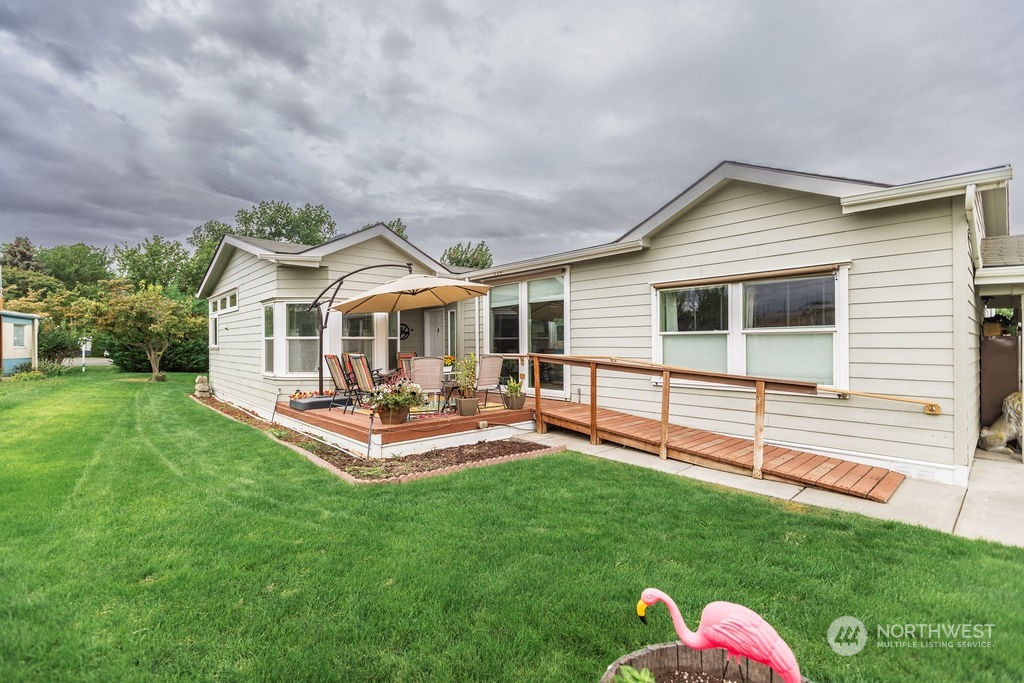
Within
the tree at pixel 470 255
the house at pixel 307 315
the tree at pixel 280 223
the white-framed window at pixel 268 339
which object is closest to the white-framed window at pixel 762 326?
the house at pixel 307 315

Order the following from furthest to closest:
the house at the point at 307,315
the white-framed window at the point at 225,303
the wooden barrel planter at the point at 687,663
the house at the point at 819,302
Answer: the white-framed window at the point at 225,303
the house at the point at 307,315
the house at the point at 819,302
the wooden barrel planter at the point at 687,663

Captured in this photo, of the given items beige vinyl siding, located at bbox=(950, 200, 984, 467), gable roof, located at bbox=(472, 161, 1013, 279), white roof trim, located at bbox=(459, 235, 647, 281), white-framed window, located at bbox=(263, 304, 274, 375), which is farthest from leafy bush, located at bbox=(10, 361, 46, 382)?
beige vinyl siding, located at bbox=(950, 200, 984, 467)

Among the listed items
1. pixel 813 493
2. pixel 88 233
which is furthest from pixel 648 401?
pixel 88 233

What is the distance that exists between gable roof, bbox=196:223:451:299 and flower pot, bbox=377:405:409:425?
435 centimetres

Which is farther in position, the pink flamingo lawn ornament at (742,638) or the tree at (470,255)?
the tree at (470,255)

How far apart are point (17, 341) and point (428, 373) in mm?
22651

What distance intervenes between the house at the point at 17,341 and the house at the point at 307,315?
13630 mm

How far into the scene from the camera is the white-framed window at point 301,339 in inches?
362

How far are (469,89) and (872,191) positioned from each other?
10.4 meters

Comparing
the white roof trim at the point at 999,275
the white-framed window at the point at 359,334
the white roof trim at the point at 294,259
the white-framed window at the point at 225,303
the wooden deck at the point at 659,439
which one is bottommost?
the wooden deck at the point at 659,439

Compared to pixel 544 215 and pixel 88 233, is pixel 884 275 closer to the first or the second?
pixel 544 215

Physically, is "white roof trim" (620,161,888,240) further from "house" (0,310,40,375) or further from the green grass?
"house" (0,310,40,375)

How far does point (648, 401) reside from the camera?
22.3 ft

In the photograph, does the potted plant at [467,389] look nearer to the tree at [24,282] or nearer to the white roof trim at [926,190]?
the white roof trim at [926,190]
